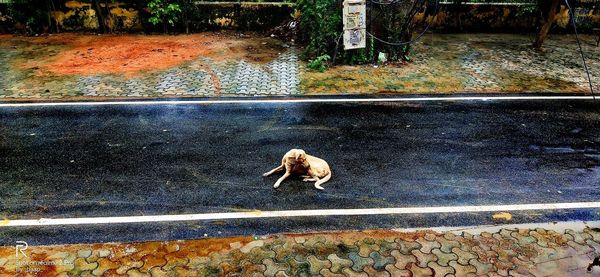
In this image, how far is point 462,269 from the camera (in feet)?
15.3

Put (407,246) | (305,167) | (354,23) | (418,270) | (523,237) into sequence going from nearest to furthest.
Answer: (418,270) < (407,246) < (523,237) < (305,167) < (354,23)

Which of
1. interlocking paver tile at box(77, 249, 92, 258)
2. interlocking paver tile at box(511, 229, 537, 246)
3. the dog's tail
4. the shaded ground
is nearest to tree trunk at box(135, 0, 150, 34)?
the shaded ground

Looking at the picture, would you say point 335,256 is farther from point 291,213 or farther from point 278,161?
point 278,161

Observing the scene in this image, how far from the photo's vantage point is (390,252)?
491 cm

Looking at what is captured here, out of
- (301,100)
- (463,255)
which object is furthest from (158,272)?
(301,100)

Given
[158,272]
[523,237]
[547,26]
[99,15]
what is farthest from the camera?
[99,15]

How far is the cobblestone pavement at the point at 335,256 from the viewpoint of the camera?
459 cm

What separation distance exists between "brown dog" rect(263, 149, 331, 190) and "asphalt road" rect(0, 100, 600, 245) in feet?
0.51

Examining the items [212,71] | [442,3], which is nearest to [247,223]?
[212,71]

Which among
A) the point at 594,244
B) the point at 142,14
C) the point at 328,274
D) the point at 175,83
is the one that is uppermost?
the point at 142,14

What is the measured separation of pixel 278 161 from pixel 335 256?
2405mm

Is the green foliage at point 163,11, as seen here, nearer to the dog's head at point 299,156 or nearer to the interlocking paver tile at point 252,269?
the dog's head at point 299,156

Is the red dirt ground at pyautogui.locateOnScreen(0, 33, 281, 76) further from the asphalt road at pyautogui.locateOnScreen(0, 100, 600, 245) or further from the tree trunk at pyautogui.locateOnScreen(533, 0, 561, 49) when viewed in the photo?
the tree trunk at pyautogui.locateOnScreen(533, 0, 561, 49)

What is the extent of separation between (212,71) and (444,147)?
6.68 meters
